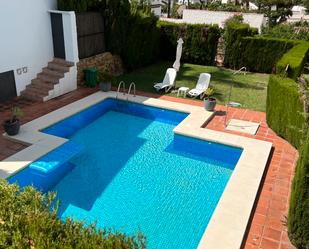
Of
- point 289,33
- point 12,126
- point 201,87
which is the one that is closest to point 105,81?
point 201,87

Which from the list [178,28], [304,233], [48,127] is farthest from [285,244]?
[178,28]

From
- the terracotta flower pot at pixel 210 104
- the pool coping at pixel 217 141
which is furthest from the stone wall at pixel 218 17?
the pool coping at pixel 217 141

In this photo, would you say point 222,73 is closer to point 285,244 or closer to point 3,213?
point 285,244

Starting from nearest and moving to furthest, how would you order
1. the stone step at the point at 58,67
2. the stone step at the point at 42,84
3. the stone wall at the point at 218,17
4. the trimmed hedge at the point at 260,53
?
the stone step at the point at 42,84
the stone step at the point at 58,67
the trimmed hedge at the point at 260,53
the stone wall at the point at 218,17

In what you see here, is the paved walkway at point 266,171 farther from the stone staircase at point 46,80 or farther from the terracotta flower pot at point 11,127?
the stone staircase at point 46,80

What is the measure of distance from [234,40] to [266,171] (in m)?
13.7

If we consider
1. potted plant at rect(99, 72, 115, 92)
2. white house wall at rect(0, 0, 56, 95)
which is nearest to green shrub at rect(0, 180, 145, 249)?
white house wall at rect(0, 0, 56, 95)

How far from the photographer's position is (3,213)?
570 cm

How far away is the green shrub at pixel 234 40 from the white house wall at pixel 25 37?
1159 centimetres

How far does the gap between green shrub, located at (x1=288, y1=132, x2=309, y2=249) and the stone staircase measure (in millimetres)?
12153

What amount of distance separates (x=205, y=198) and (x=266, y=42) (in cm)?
1492

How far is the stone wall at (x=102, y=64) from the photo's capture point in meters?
17.4

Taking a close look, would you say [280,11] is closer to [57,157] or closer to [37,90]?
[37,90]

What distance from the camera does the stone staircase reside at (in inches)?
609
